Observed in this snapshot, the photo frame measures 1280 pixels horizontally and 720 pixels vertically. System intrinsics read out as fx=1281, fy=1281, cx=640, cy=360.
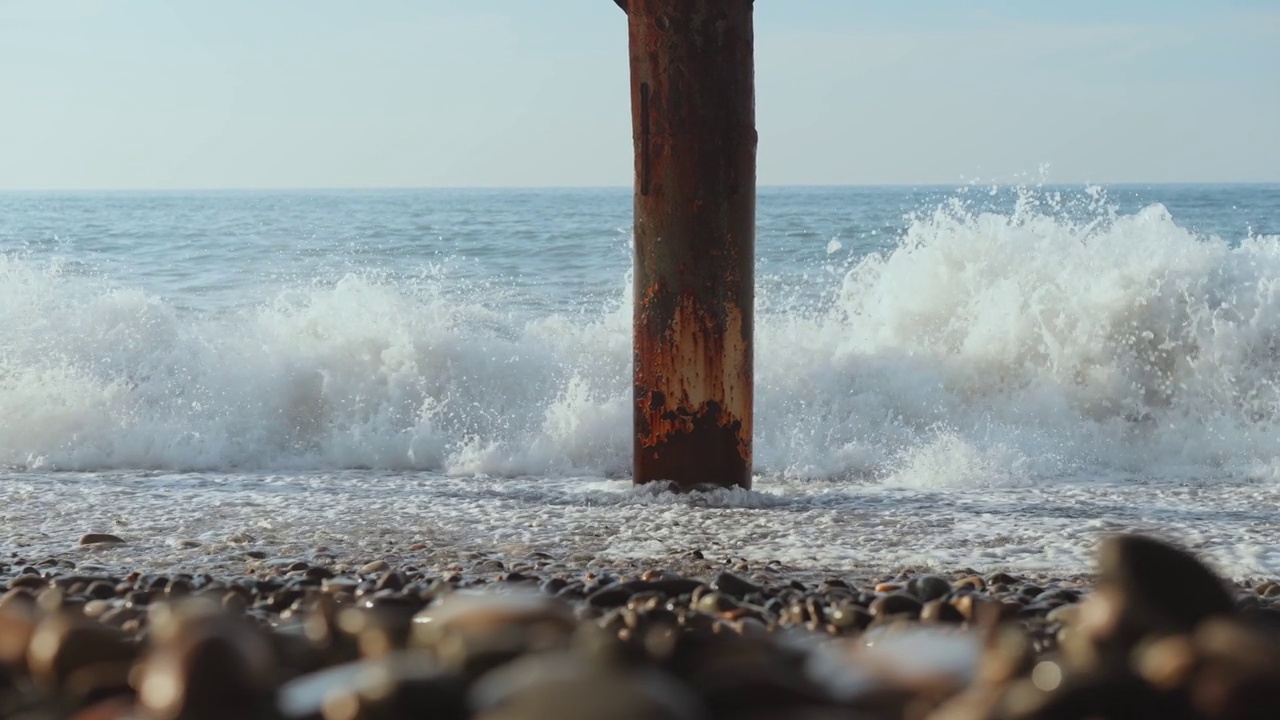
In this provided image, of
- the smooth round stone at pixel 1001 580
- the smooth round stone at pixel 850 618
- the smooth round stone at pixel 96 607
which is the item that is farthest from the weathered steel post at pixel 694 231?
the smooth round stone at pixel 96 607

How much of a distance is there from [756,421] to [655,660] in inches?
202

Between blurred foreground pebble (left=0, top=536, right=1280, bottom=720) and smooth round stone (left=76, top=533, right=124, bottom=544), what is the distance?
1.85m

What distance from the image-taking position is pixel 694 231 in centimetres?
481

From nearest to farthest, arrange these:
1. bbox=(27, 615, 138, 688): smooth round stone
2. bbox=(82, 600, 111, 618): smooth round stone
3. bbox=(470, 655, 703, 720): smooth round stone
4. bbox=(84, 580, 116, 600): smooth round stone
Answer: bbox=(470, 655, 703, 720): smooth round stone, bbox=(27, 615, 138, 688): smooth round stone, bbox=(82, 600, 111, 618): smooth round stone, bbox=(84, 580, 116, 600): smooth round stone

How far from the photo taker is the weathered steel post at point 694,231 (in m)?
4.75

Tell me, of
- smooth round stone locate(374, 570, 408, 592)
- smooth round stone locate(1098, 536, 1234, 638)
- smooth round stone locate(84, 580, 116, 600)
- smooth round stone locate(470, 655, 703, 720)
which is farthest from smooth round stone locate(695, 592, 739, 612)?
smooth round stone locate(84, 580, 116, 600)

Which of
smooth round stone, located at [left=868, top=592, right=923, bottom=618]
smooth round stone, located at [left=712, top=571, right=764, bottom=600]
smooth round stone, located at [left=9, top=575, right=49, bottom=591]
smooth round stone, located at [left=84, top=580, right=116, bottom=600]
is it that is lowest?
smooth round stone, located at [left=712, top=571, right=764, bottom=600]

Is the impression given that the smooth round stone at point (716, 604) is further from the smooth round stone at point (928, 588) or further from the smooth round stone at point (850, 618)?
the smooth round stone at point (928, 588)

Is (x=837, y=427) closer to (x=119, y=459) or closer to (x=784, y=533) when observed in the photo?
(x=784, y=533)

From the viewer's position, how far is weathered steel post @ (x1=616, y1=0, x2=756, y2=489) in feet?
15.6

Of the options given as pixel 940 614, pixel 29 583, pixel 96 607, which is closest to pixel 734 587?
pixel 940 614

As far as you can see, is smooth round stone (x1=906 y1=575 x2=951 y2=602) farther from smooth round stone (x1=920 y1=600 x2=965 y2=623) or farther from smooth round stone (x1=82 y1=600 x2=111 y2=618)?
smooth round stone (x1=82 y1=600 x2=111 y2=618)

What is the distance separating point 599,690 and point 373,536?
3.27m

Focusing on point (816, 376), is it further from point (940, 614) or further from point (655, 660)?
point (655, 660)
